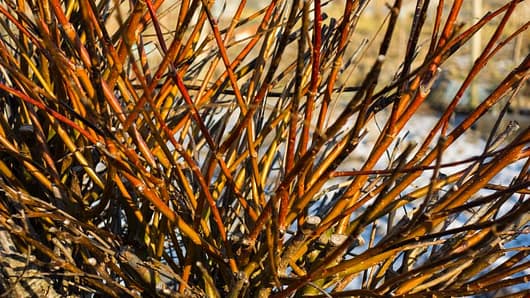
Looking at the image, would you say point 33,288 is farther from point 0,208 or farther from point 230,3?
point 230,3

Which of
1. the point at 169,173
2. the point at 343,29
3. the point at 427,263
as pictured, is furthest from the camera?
the point at 169,173

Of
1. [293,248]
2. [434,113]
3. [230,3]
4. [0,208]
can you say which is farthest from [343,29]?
[230,3]

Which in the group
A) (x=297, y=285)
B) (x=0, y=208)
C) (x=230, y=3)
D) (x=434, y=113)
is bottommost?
(x=297, y=285)

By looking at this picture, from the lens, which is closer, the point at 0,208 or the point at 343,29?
the point at 343,29

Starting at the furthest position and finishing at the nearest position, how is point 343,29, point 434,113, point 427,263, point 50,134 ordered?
1. point 434,113
2. point 50,134
3. point 343,29
4. point 427,263

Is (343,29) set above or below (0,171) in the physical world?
above

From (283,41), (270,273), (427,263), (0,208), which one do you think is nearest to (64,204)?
(0,208)
